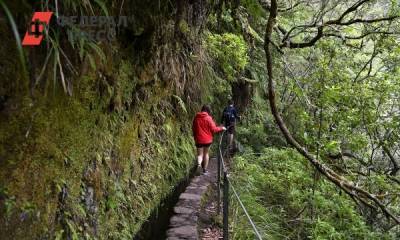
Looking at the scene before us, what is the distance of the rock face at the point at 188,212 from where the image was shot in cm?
515

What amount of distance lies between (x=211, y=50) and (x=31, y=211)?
802 centimetres

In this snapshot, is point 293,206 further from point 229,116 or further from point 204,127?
point 229,116

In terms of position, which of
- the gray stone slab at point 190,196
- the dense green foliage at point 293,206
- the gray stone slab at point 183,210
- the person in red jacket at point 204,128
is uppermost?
the person in red jacket at point 204,128

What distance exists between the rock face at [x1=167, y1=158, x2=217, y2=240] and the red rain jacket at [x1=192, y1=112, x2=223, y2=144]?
82 centimetres

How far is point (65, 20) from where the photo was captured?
2.96 meters

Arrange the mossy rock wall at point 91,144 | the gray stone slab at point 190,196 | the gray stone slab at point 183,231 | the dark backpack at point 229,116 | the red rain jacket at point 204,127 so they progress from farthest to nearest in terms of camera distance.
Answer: the dark backpack at point 229,116 < the red rain jacket at point 204,127 < the gray stone slab at point 190,196 < the gray stone slab at point 183,231 < the mossy rock wall at point 91,144

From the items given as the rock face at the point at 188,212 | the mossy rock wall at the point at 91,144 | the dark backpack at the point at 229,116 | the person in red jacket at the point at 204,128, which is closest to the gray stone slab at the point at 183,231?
the rock face at the point at 188,212

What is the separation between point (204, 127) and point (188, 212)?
2676mm

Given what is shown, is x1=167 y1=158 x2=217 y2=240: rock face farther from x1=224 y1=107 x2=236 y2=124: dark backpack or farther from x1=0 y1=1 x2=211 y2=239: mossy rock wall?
x1=224 y1=107 x2=236 y2=124: dark backpack

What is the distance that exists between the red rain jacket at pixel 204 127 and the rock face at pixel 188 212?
817mm

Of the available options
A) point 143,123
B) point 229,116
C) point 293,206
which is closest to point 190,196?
point 143,123

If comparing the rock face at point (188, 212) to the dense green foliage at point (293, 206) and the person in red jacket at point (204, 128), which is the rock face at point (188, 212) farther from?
the person in red jacket at point (204, 128)

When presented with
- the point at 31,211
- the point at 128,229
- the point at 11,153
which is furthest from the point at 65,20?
the point at 128,229

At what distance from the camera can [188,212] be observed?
5.92m
